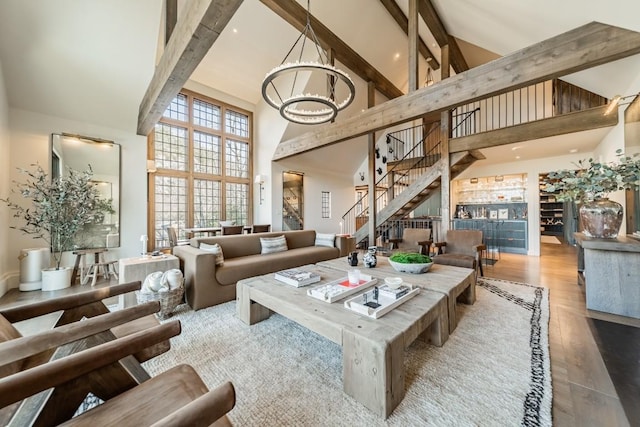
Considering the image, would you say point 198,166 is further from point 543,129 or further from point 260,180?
point 543,129

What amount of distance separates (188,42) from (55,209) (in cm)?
341

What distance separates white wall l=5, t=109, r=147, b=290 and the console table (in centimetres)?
698

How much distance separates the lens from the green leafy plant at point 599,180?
2.55m

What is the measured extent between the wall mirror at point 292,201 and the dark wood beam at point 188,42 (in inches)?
162

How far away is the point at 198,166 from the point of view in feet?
21.2

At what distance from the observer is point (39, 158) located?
397 centimetres

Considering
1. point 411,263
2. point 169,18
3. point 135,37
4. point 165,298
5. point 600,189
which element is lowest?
point 165,298

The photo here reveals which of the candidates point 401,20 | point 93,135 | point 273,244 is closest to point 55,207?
point 93,135

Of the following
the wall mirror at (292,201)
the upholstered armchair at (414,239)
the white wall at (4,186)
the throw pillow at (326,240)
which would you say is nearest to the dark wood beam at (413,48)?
the upholstered armchair at (414,239)

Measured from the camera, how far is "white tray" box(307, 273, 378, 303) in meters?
1.90

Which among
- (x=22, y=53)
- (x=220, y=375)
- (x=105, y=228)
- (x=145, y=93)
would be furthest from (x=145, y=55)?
(x=220, y=375)

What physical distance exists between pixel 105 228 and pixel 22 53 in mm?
2743

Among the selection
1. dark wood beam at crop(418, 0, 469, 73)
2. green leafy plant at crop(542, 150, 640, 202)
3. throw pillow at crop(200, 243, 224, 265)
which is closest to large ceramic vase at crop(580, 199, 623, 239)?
green leafy plant at crop(542, 150, 640, 202)

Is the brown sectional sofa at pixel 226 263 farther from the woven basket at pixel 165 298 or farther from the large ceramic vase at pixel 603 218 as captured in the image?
the large ceramic vase at pixel 603 218
